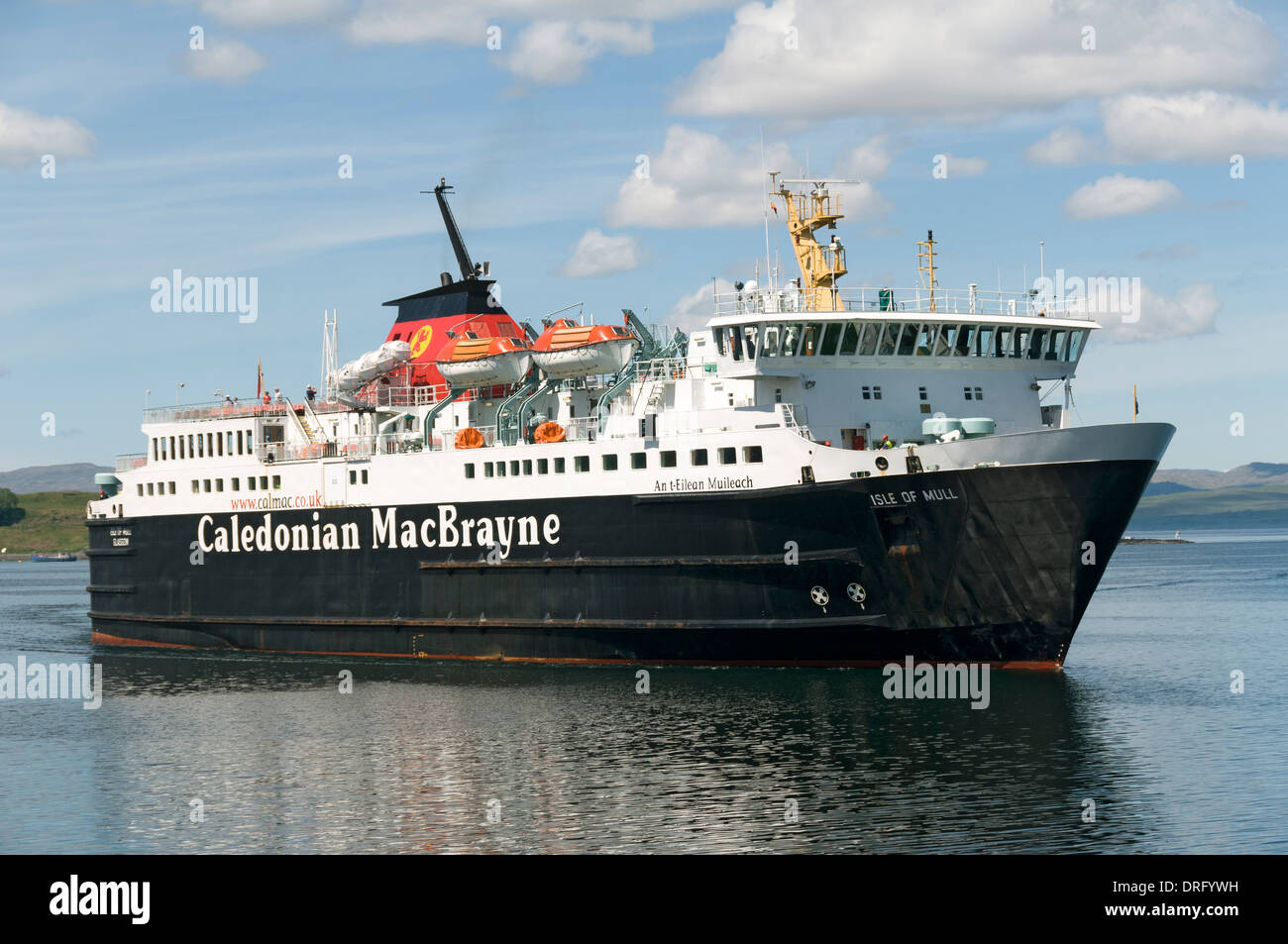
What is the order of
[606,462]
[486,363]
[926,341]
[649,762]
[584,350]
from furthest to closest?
[486,363], [584,350], [606,462], [926,341], [649,762]

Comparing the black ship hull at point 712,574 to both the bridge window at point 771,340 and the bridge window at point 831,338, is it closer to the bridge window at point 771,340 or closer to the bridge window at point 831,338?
the bridge window at point 771,340

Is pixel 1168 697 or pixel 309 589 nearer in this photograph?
pixel 1168 697

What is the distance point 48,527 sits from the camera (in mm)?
174125

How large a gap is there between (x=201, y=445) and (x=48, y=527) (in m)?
147

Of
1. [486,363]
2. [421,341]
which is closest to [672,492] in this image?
[486,363]

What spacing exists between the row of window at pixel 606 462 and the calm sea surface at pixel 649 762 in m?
4.73

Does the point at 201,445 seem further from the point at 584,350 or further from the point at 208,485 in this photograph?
the point at 584,350

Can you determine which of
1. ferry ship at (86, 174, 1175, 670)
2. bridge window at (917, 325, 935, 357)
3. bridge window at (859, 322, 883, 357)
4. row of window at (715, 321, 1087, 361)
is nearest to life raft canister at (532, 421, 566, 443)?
ferry ship at (86, 174, 1175, 670)

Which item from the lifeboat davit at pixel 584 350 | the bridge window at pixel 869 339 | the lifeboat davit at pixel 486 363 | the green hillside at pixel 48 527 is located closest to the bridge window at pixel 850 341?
the bridge window at pixel 869 339

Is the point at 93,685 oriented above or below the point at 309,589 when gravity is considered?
below

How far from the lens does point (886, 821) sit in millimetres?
19344
